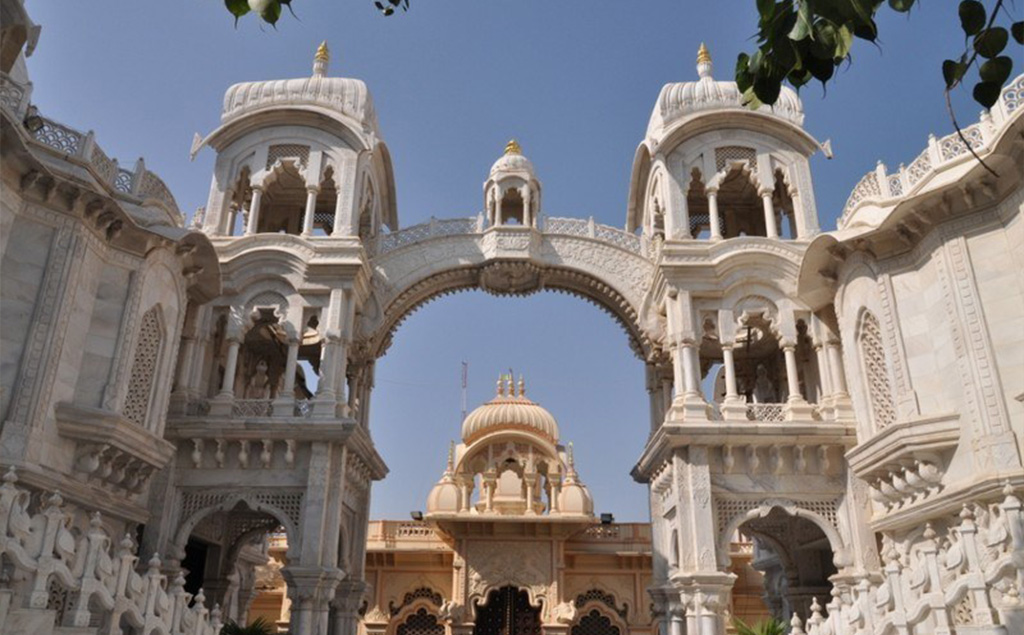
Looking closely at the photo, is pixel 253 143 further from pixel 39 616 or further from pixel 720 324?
pixel 39 616

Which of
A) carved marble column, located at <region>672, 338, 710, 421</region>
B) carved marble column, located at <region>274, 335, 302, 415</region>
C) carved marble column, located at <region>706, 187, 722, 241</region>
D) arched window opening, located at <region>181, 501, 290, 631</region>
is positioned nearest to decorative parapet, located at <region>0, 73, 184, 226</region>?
carved marble column, located at <region>274, 335, 302, 415</region>

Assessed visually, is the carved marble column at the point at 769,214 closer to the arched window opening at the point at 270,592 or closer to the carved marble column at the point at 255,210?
the carved marble column at the point at 255,210

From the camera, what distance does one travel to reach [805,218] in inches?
714

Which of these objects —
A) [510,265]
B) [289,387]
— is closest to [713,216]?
[510,265]

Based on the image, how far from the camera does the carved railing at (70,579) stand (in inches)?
316

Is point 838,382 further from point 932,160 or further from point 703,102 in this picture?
point 703,102

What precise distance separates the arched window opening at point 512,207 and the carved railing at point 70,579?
1307 centimetres

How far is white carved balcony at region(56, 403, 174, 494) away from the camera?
1217 cm

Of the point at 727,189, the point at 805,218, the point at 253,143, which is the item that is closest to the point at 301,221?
the point at 253,143

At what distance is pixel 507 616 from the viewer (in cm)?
2334

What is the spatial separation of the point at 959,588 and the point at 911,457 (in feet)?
14.0

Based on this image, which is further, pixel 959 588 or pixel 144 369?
pixel 144 369

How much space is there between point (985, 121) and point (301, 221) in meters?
15.6

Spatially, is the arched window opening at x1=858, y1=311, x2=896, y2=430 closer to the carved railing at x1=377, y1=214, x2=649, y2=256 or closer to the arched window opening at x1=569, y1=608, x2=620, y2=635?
the carved railing at x1=377, y1=214, x2=649, y2=256
